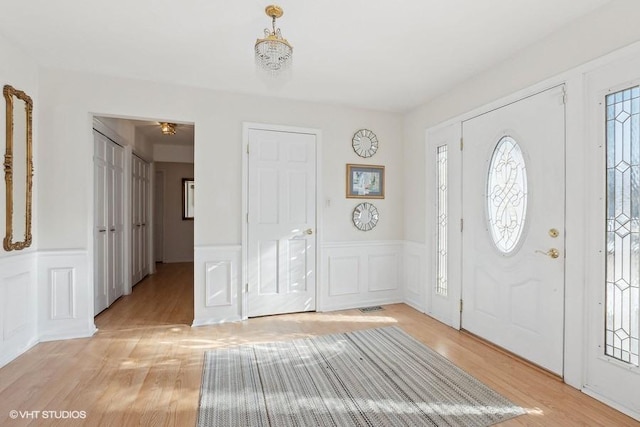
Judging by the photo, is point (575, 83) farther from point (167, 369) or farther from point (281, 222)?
point (167, 369)

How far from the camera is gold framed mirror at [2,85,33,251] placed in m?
2.55

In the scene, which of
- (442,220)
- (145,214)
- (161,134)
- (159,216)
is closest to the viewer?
(442,220)

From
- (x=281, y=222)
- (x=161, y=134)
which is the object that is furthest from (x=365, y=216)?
(x=161, y=134)

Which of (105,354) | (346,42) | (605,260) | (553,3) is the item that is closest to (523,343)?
(605,260)

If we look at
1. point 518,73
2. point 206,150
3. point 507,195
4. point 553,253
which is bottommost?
point 553,253

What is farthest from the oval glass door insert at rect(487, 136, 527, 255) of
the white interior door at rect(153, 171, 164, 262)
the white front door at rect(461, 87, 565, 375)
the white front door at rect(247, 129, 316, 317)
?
the white interior door at rect(153, 171, 164, 262)

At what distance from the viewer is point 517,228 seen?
8.75 ft

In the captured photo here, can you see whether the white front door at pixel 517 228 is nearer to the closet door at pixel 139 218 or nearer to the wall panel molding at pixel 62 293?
the wall panel molding at pixel 62 293

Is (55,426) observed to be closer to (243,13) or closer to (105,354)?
(105,354)

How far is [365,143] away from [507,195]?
71.8 inches

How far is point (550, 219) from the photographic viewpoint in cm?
239

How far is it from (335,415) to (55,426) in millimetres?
1554

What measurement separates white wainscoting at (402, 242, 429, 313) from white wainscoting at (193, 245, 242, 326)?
2113 millimetres

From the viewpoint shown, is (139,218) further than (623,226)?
Yes
